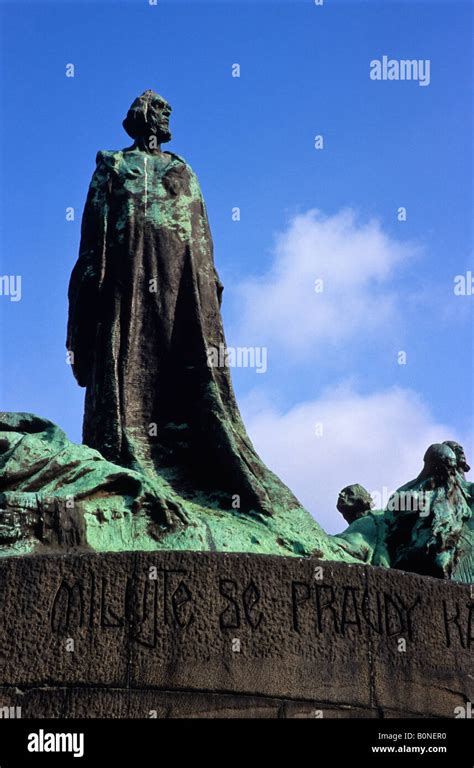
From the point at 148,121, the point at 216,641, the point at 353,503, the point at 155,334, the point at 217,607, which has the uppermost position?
the point at 148,121

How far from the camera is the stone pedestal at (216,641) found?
936 centimetres

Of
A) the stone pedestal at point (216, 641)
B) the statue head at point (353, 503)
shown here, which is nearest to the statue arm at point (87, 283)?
the statue head at point (353, 503)

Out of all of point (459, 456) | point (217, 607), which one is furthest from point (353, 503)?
point (217, 607)

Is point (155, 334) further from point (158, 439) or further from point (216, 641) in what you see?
point (216, 641)

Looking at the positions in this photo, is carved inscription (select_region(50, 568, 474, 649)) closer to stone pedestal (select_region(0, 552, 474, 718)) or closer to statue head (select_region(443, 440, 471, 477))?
stone pedestal (select_region(0, 552, 474, 718))

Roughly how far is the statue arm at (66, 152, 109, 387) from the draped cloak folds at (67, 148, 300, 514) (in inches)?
0.4

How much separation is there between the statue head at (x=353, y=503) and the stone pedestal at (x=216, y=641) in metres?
2.48

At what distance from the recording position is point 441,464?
1206cm

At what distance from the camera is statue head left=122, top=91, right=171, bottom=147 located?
1269 cm

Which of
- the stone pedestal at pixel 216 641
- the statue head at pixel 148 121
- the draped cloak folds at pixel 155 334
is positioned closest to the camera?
the stone pedestal at pixel 216 641

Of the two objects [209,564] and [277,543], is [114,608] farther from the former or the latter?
[277,543]

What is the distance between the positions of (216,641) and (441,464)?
3.05 meters

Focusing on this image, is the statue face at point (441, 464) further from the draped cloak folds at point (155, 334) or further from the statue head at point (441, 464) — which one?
the draped cloak folds at point (155, 334)
